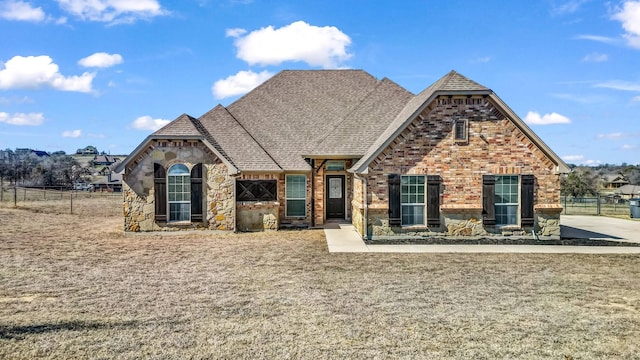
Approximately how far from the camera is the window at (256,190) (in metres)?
17.9

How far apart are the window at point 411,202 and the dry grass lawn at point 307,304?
249 cm

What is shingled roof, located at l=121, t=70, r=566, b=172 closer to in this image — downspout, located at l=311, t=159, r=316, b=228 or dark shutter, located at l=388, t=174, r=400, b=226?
downspout, located at l=311, t=159, r=316, b=228

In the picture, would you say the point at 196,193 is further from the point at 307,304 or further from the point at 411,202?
the point at 307,304

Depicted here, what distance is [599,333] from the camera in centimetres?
695

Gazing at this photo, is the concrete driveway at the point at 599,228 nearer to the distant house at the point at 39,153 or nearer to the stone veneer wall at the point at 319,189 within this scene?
the stone veneer wall at the point at 319,189

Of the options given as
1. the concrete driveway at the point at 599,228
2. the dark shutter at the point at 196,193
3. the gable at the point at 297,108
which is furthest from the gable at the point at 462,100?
the dark shutter at the point at 196,193

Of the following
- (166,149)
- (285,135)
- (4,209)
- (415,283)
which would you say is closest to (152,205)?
(166,149)

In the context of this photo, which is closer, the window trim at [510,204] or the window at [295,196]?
the window trim at [510,204]

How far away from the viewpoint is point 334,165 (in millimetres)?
19547

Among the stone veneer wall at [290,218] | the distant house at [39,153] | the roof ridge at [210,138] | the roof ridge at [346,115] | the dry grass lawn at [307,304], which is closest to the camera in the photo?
the dry grass lawn at [307,304]

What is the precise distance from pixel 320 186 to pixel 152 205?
23.5 feet

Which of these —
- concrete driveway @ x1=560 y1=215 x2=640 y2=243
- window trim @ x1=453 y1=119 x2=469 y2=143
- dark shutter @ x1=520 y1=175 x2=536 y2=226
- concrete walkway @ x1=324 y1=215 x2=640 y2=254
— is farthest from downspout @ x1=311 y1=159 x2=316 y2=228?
concrete driveway @ x1=560 y1=215 x2=640 y2=243

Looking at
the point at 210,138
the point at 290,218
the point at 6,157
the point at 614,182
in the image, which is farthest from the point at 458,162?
the point at 6,157

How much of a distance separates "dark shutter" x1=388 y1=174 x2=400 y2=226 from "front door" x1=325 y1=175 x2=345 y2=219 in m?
4.70
